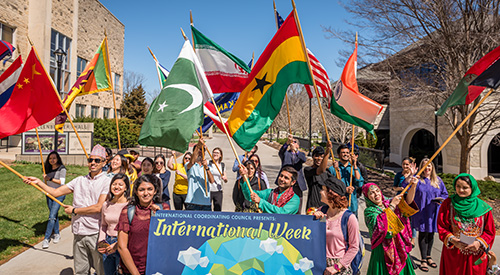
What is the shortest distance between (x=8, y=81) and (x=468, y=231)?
6.94m

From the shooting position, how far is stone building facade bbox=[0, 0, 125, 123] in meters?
20.5

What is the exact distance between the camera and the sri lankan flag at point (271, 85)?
4406 millimetres

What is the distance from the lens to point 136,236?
3.11 meters

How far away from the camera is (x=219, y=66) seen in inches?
211

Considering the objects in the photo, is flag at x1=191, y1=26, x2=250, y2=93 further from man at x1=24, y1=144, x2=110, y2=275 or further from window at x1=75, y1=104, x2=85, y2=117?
window at x1=75, y1=104, x2=85, y2=117

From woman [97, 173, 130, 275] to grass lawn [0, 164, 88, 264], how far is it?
3.08 metres

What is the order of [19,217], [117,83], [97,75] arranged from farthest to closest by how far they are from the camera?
[117,83]
[19,217]
[97,75]

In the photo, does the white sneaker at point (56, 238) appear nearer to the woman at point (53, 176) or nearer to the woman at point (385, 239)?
the woman at point (53, 176)

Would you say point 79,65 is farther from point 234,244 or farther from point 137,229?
point 234,244

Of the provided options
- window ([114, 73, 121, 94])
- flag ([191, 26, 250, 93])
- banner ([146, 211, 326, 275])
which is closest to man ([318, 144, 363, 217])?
flag ([191, 26, 250, 93])

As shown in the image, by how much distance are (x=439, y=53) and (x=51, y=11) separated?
25510mm

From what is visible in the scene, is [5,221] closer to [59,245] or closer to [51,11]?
[59,245]

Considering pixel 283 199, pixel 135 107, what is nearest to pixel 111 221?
pixel 283 199

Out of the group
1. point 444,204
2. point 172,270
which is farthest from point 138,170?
point 444,204
